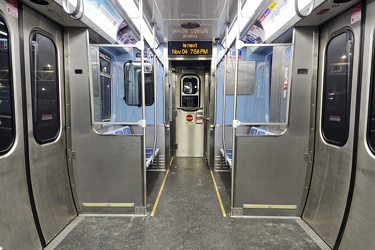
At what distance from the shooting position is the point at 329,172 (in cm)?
230

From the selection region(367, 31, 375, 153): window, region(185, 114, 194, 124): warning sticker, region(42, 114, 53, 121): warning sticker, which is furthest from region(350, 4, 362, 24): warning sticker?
region(185, 114, 194, 124): warning sticker

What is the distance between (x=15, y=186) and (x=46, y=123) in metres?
0.70

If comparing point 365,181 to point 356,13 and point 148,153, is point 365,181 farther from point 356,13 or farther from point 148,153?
point 148,153

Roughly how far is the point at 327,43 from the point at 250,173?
5.46 ft

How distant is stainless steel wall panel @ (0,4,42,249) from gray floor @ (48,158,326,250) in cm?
39

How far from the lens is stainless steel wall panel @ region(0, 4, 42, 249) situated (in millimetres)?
1748

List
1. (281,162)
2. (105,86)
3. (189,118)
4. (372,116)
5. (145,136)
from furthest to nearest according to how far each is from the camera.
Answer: (189,118) < (105,86) < (145,136) < (281,162) < (372,116)

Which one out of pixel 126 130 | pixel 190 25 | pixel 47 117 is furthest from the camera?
pixel 126 130

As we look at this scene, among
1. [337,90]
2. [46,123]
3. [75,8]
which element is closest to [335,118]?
[337,90]

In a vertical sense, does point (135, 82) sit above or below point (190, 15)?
below

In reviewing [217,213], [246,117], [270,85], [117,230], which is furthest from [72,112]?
[270,85]

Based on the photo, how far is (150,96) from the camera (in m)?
4.02

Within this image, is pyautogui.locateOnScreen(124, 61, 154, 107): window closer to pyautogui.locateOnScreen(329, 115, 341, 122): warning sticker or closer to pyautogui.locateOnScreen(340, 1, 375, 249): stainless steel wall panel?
pyautogui.locateOnScreen(329, 115, 341, 122): warning sticker

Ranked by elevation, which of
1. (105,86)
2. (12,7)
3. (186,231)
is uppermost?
(12,7)
